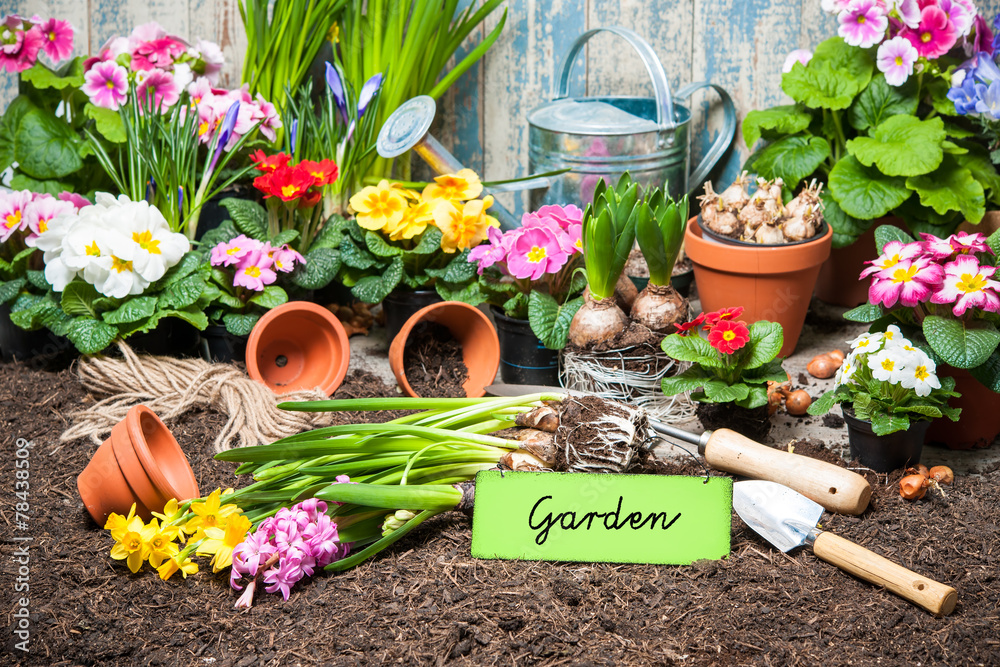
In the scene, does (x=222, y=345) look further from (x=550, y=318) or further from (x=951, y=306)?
(x=951, y=306)

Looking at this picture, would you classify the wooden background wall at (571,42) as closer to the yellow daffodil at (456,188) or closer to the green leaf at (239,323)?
the yellow daffodil at (456,188)

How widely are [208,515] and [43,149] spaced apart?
1.43 metres

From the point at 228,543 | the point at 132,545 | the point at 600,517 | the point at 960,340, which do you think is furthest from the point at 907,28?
the point at 132,545

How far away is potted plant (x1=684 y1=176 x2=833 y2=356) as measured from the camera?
2.18 m

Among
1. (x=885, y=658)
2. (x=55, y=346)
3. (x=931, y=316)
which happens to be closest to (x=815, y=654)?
(x=885, y=658)

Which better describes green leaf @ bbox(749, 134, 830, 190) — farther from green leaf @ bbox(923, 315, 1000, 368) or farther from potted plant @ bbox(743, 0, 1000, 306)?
green leaf @ bbox(923, 315, 1000, 368)

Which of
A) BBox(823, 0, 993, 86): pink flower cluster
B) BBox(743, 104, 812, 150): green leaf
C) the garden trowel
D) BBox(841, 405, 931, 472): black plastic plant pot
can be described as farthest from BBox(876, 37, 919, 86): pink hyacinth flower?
the garden trowel

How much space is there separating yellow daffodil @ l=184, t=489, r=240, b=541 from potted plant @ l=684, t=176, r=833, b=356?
1450 mm

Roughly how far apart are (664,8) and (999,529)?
1853mm

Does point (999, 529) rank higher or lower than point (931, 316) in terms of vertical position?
Result: lower

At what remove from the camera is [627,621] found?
1283mm

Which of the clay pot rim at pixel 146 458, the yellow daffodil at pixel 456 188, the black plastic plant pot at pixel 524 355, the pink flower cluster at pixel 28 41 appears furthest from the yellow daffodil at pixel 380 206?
the pink flower cluster at pixel 28 41

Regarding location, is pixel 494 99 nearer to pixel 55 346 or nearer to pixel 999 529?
pixel 55 346

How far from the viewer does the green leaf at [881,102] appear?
234cm
